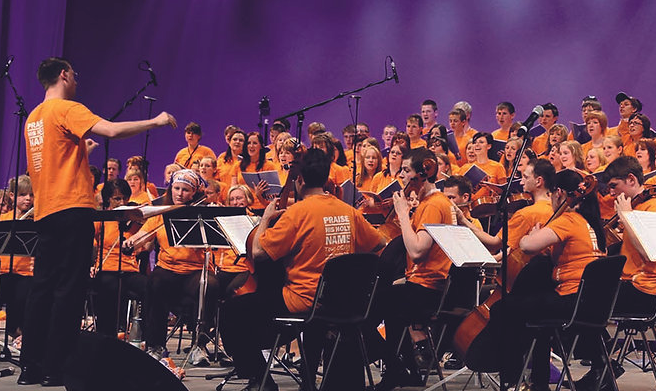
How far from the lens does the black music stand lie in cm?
550

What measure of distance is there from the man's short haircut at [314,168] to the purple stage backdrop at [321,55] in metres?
7.37

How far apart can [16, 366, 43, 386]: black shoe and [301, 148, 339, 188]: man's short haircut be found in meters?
1.94

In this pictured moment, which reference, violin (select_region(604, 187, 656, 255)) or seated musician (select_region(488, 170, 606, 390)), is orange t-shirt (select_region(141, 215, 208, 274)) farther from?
violin (select_region(604, 187, 656, 255))

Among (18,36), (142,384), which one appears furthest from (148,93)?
(142,384)

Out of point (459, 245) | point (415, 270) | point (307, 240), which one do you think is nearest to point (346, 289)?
point (307, 240)

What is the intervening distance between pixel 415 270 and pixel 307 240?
1094mm

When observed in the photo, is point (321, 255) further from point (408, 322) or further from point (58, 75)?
point (58, 75)

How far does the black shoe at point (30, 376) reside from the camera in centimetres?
531

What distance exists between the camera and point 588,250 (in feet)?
16.6

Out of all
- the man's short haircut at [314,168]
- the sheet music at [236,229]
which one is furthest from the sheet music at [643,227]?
the sheet music at [236,229]

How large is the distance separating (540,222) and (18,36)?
917cm

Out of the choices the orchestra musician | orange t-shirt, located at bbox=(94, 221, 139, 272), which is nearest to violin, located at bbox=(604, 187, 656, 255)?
the orchestra musician

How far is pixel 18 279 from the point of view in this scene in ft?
23.3

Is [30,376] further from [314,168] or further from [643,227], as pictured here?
[643,227]
